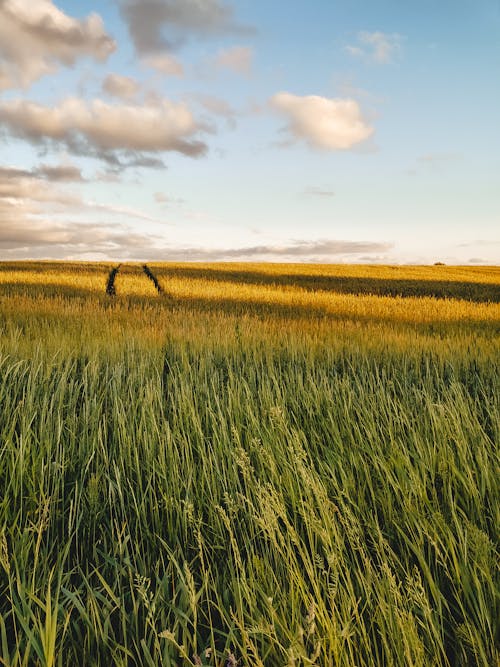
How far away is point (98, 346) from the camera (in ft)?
15.4

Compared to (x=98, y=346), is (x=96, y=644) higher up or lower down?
lower down

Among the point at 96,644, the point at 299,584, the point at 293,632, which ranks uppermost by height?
the point at 299,584

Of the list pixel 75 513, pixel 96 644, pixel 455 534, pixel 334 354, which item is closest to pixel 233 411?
pixel 75 513

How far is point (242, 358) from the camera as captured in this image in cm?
479

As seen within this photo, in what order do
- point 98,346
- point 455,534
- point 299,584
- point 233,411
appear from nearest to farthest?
point 299,584 < point 455,534 < point 233,411 < point 98,346

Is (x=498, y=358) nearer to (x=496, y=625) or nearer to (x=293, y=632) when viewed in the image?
(x=496, y=625)

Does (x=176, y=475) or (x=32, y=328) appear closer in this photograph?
(x=176, y=475)

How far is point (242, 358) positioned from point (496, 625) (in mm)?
3541

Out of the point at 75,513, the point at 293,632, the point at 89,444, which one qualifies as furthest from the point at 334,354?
the point at 293,632

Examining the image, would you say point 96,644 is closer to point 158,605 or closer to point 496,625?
point 158,605

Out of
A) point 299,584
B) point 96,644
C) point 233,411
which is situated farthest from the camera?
point 233,411

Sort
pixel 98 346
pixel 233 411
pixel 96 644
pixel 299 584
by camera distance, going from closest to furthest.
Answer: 1. pixel 299 584
2. pixel 96 644
3. pixel 233 411
4. pixel 98 346

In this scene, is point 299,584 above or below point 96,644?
above

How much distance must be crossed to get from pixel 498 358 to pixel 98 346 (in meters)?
4.09
